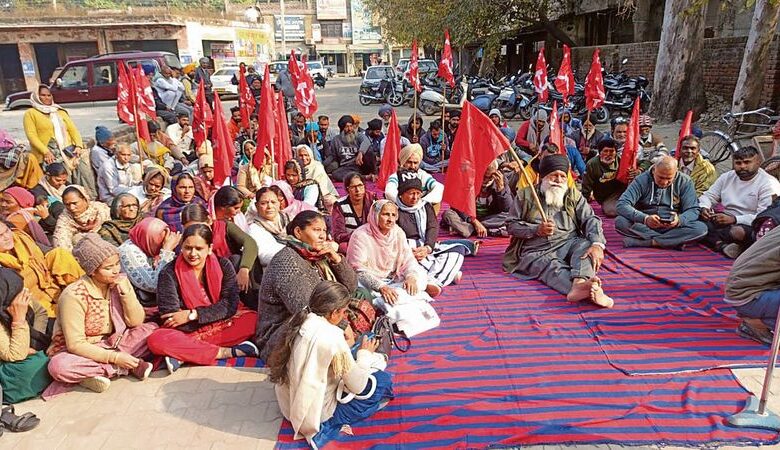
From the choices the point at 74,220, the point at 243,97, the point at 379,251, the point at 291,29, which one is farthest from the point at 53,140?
the point at 291,29

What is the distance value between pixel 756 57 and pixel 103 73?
16.5 m

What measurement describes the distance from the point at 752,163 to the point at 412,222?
10.3ft

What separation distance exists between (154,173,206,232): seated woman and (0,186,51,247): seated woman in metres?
0.90

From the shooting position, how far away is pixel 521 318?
13.0 feet

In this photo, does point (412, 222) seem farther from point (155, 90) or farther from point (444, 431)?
point (155, 90)

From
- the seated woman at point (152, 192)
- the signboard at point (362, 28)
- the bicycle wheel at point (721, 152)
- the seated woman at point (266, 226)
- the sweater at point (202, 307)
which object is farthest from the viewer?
the signboard at point (362, 28)

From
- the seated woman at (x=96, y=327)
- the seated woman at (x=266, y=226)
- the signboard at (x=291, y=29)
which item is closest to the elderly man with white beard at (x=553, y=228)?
the seated woman at (x=266, y=226)

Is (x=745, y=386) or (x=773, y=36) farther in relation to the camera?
(x=773, y=36)

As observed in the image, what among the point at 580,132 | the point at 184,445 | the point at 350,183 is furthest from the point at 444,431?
the point at 580,132

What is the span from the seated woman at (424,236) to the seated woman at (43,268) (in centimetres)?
253

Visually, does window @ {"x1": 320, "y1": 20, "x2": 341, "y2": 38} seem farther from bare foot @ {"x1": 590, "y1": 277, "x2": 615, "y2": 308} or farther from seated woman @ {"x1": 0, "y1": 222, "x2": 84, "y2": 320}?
bare foot @ {"x1": 590, "y1": 277, "x2": 615, "y2": 308}

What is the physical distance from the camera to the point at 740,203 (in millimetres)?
5070

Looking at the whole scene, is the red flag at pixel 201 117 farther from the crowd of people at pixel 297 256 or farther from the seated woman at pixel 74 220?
the seated woman at pixel 74 220

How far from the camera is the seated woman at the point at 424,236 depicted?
4.61 m
